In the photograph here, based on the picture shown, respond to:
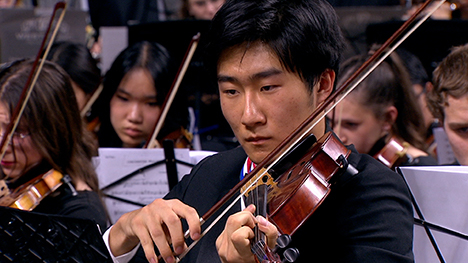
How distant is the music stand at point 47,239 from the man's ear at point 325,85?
54 cm

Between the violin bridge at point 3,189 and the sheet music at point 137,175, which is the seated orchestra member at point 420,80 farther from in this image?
the violin bridge at point 3,189

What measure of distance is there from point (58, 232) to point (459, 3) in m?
2.48

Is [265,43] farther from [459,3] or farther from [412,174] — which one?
[459,3]

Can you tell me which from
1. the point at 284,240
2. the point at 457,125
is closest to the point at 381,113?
the point at 457,125

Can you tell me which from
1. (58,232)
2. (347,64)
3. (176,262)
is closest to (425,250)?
(176,262)

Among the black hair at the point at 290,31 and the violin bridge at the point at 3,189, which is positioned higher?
the black hair at the point at 290,31

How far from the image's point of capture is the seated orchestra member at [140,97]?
239cm

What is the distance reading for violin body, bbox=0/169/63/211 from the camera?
155 cm

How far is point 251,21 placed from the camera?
44.3 inches

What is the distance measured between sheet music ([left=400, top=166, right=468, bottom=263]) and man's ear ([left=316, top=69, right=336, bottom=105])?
0.25 meters

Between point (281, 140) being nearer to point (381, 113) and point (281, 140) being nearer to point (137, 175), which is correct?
point (137, 175)

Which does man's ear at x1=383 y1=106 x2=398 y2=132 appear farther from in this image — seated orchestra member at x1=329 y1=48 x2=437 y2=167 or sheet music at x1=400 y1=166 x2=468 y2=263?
sheet music at x1=400 y1=166 x2=468 y2=263

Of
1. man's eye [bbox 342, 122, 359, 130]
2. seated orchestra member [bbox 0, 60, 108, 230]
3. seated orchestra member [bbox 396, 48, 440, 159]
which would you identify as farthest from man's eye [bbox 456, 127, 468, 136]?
seated orchestra member [bbox 0, 60, 108, 230]

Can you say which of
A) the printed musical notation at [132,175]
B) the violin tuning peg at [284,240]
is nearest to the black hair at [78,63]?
the printed musical notation at [132,175]
